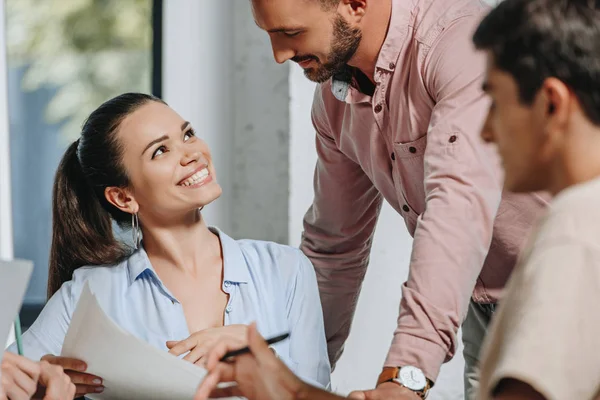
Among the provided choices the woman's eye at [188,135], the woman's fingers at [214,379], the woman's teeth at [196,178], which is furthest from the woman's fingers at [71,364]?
the woman's eye at [188,135]

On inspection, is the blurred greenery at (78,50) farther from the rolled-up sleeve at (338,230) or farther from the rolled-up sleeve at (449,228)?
the rolled-up sleeve at (449,228)

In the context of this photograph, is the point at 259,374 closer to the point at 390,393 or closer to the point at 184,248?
the point at 390,393

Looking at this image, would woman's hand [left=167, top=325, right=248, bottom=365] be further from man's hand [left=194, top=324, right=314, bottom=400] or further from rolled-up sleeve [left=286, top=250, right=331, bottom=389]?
man's hand [left=194, top=324, right=314, bottom=400]

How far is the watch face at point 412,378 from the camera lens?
1.33 metres

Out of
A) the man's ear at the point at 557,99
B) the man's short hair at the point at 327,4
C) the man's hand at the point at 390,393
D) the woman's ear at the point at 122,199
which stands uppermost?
the man's short hair at the point at 327,4

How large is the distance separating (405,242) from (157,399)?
1404 mm

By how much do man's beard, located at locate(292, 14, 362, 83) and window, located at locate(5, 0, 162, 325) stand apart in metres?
1.47

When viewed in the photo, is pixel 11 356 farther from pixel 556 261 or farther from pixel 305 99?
pixel 305 99

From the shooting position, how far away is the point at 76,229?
77.2 inches

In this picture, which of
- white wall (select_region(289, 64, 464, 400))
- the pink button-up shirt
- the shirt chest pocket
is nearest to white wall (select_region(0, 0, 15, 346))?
white wall (select_region(289, 64, 464, 400))

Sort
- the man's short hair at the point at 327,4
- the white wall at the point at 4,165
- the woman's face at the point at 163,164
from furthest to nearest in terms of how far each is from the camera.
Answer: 1. the white wall at the point at 4,165
2. the woman's face at the point at 163,164
3. the man's short hair at the point at 327,4

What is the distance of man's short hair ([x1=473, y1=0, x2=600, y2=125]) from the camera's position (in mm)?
828

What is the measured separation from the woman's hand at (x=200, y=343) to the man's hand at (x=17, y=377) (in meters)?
0.25

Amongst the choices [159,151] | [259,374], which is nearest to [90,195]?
[159,151]
